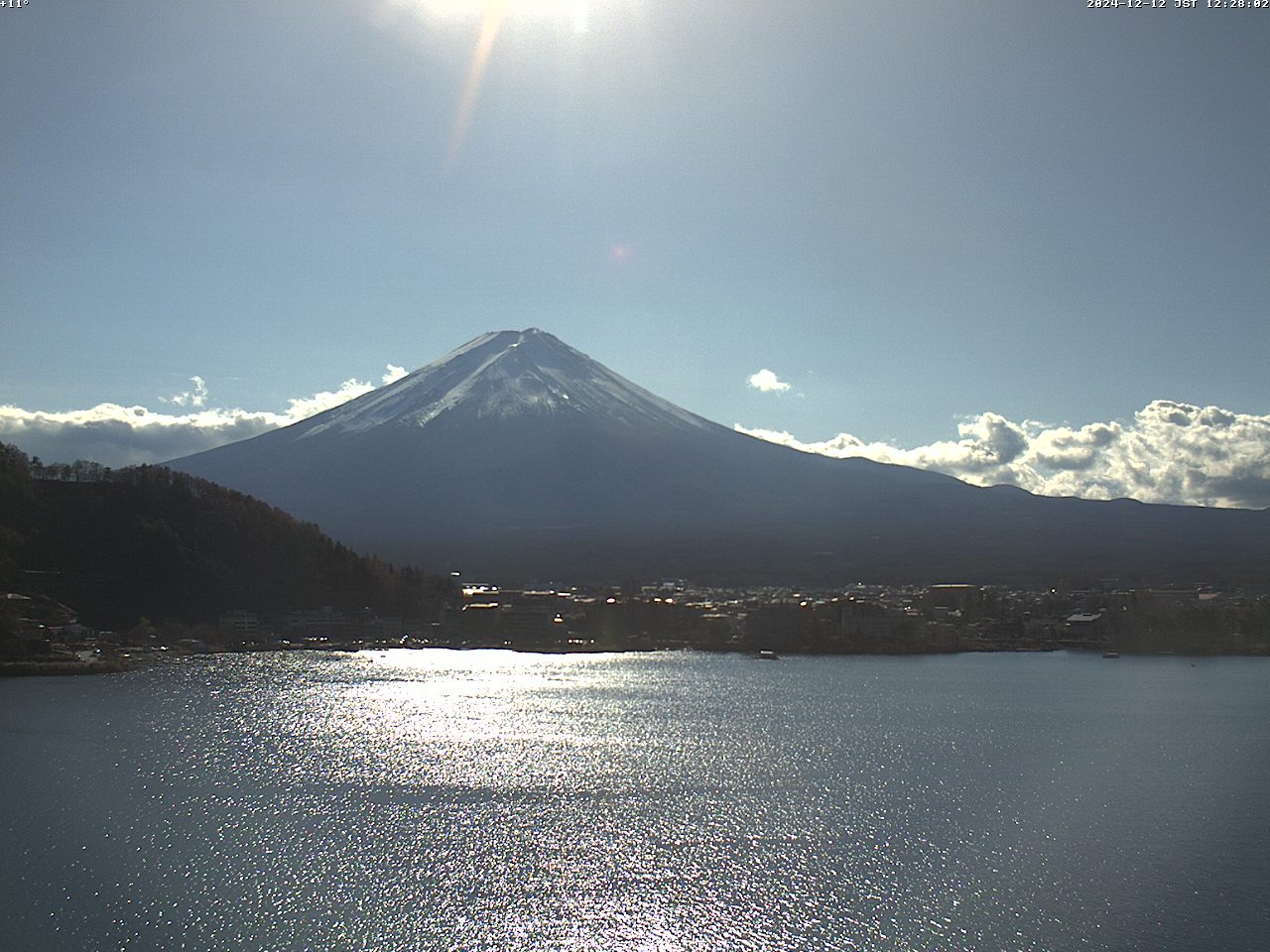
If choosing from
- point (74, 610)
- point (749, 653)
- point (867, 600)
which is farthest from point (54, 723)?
point (867, 600)

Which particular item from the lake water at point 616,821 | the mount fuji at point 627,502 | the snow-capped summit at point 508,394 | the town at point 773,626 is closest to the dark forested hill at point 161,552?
the town at point 773,626

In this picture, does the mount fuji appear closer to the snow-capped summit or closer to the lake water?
the snow-capped summit

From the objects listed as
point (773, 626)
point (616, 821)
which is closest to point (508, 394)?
point (773, 626)

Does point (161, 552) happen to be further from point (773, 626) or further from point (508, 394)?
point (508, 394)

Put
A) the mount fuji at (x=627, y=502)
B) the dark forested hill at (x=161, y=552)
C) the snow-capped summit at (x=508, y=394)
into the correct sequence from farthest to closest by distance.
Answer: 1. the snow-capped summit at (x=508, y=394)
2. the mount fuji at (x=627, y=502)
3. the dark forested hill at (x=161, y=552)

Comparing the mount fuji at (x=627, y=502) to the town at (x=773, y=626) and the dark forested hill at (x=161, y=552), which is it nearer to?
the town at (x=773, y=626)

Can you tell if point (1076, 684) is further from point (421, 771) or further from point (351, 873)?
point (351, 873)

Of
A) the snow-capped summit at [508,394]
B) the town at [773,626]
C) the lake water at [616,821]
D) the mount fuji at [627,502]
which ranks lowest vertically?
the lake water at [616,821]

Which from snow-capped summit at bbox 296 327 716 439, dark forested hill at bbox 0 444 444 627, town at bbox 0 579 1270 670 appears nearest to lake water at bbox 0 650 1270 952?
dark forested hill at bbox 0 444 444 627
